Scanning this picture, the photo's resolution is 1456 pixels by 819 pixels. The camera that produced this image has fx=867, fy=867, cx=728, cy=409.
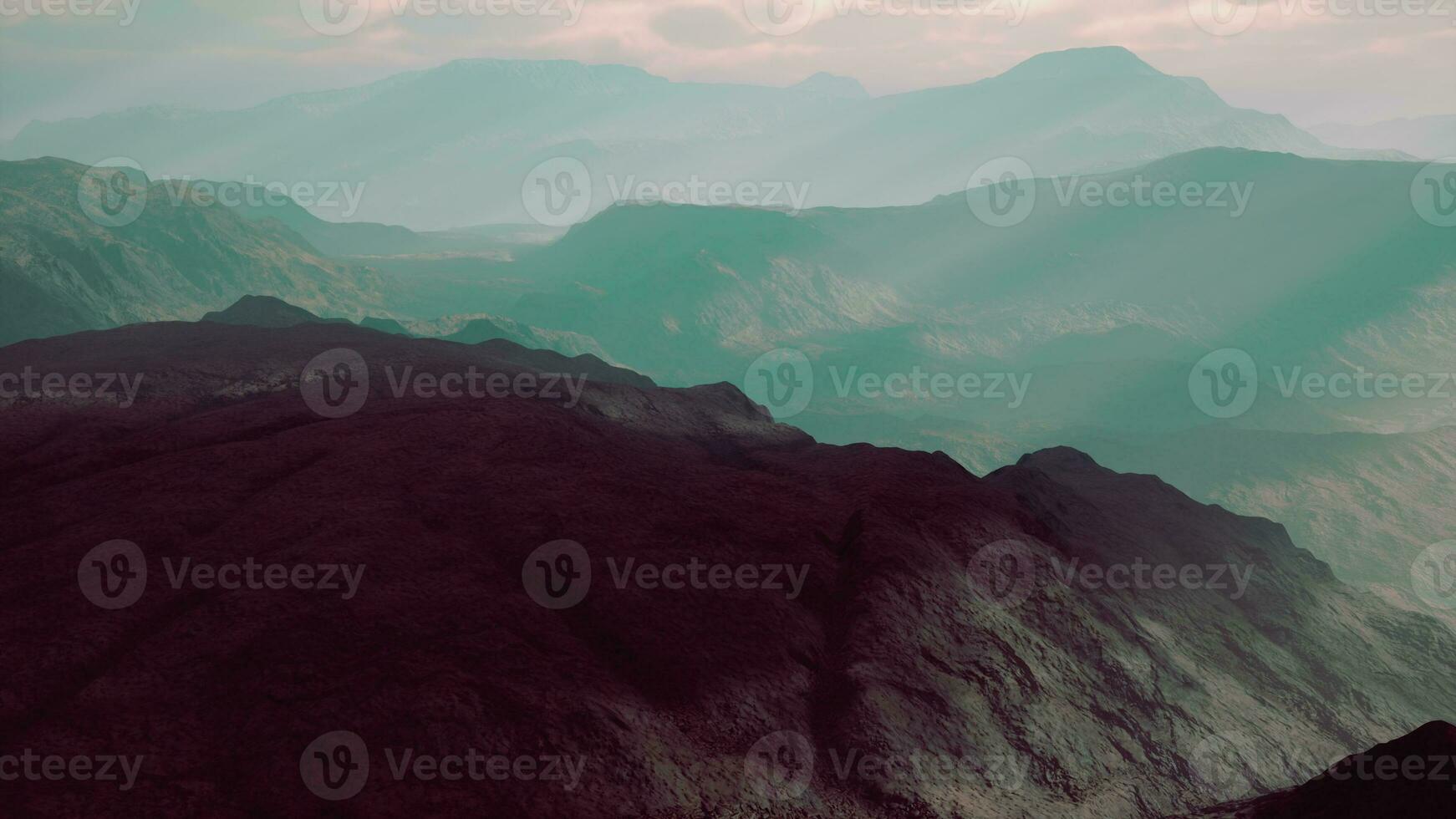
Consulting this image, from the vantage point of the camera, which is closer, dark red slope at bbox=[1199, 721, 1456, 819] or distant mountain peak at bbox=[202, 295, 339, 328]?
dark red slope at bbox=[1199, 721, 1456, 819]

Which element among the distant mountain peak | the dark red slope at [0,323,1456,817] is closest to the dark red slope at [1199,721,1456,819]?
the dark red slope at [0,323,1456,817]

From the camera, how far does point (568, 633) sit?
20.3 m

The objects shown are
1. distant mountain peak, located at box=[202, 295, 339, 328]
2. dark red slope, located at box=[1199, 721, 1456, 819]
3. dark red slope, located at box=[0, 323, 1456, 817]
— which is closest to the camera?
dark red slope, located at box=[1199, 721, 1456, 819]

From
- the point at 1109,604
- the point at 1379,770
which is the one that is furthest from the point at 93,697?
the point at 1109,604

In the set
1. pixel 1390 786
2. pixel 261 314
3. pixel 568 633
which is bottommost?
pixel 568 633

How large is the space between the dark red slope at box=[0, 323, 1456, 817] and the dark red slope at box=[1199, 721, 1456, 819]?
6.00 metres

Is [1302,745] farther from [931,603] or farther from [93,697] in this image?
[93,697]

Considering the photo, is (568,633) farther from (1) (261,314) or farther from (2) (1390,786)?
(1) (261,314)

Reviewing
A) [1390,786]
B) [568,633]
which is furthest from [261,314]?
[1390,786]

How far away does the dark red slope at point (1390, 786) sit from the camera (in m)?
14.3

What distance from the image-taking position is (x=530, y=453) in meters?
30.1

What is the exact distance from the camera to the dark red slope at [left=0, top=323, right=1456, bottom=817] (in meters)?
16.4

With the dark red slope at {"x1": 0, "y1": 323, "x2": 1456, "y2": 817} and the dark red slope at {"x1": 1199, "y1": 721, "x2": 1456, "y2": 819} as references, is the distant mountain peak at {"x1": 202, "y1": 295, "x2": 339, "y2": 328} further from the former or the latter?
the dark red slope at {"x1": 1199, "y1": 721, "x2": 1456, "y2": 819}

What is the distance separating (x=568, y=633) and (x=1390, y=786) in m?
16.1
